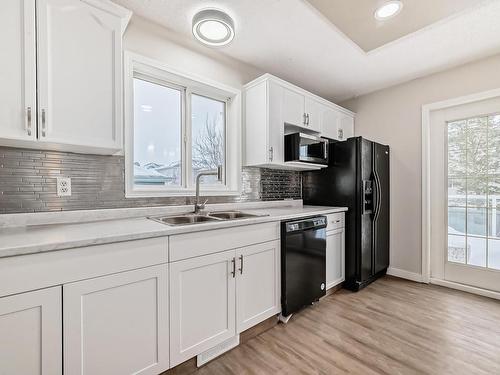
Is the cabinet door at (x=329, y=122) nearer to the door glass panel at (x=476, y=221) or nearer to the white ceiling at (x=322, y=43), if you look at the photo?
the white ceiling at (x=322, y=43)

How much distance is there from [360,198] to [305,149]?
2.56ft

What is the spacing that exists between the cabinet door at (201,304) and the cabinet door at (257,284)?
0.06m

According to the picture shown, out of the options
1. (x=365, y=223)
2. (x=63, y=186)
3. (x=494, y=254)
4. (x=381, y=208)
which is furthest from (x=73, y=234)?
(x=494, y=254)

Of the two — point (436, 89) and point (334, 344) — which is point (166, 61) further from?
point (436, 89)

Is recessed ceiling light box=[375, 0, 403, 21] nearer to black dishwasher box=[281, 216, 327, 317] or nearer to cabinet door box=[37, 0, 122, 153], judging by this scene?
black dishwasher box=[281, 216, 327, 317]

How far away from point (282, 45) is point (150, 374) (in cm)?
257

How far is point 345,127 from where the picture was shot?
328 centimetres

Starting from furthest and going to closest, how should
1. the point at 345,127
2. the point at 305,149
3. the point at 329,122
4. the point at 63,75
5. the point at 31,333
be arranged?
1. the point at 345,127
2. the point at 329,122
3. the point at 305,149
4. the point at 63,75
5. the point at 31,333

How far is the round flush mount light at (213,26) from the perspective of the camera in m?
1.77

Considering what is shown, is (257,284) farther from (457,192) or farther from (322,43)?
(457,192)

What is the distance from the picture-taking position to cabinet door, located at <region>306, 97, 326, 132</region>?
2.75 meters

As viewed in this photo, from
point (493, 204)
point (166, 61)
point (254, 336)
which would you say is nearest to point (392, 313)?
point (254, 336)

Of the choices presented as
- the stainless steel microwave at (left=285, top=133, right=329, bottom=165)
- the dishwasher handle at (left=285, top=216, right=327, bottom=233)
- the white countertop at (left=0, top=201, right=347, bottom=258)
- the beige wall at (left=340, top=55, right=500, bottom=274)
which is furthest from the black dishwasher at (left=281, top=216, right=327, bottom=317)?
the beige wall at (left=340, top=55, right=500, bottom=274)

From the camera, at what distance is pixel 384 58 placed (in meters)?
2.43
